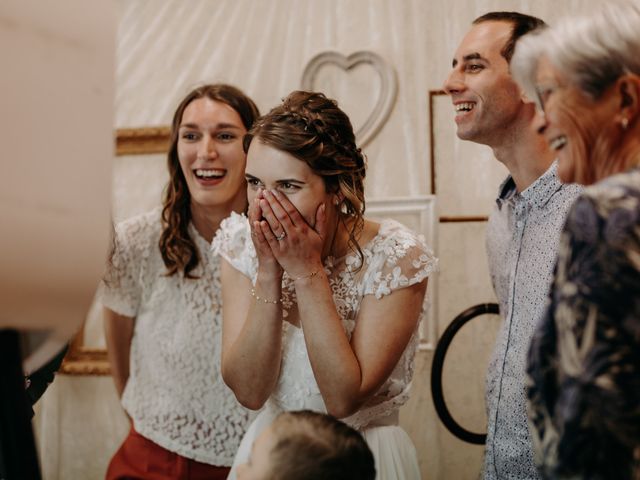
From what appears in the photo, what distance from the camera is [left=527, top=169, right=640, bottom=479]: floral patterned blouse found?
775 millimetres

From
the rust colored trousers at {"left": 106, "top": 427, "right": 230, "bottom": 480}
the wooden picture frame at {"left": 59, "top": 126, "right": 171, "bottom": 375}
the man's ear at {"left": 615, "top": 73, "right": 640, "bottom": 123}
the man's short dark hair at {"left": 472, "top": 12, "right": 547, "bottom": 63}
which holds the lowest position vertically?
the rust colored trousers at {"left": 106, "top": 427, "right": 230, "bottom": 480}

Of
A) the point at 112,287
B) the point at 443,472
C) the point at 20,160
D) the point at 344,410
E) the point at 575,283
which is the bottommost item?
the point at 443,472

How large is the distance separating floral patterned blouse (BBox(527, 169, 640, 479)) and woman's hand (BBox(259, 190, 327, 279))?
86cm

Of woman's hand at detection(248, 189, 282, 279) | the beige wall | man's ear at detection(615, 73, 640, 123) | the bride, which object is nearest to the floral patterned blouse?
man's ear at detection(615, 73, 640, 123)

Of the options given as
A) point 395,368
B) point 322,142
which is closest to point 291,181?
point 322,142

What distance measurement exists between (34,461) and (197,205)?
1597 mm

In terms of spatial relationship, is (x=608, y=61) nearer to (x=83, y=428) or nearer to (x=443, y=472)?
(x=443, y=472)

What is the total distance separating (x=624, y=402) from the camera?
0.77 metres

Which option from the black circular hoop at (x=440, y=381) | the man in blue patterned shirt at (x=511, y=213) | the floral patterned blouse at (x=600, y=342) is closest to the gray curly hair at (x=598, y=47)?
the floral patterned blouse at (x=600, y=342)

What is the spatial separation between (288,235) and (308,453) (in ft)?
1.81

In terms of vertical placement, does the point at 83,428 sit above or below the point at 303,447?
below

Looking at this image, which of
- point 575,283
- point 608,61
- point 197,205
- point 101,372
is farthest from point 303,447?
point 101,372

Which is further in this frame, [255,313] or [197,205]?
Result: [197,205]

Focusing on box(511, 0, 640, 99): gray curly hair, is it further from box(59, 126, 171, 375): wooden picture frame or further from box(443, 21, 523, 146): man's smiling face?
box(59, 126, 171, 375): wooden picture frame
